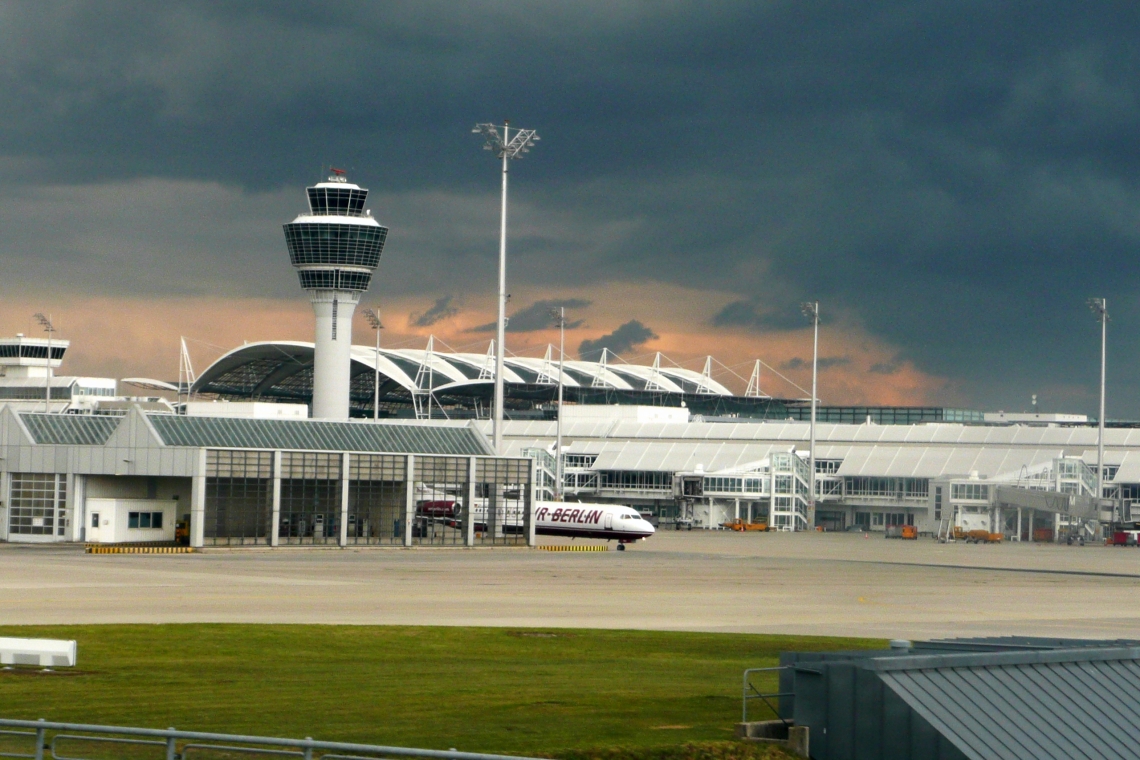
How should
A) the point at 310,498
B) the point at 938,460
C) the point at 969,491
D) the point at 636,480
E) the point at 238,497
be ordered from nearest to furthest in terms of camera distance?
the point at 238,497, the point at 310,498, the point at 969,491, the point at 938,460, the point at 636,480

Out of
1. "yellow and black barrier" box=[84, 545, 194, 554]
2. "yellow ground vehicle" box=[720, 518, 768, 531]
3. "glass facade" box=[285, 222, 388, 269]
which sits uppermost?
"glass facade" box=[285, 222, 388, 269]

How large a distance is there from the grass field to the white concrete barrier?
326 mm

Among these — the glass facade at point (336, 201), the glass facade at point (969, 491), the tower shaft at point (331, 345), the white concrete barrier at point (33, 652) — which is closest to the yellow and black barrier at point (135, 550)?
the white concrete barrier at point (33, 652)

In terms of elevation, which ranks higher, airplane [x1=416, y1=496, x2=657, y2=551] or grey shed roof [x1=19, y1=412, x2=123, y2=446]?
grey shed roof [x1=19, y1=412, x2=123, y2=446]

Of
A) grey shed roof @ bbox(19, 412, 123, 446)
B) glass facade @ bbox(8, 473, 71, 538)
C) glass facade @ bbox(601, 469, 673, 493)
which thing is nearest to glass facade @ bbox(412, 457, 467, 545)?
grey shed roof @ bbox(19, 412, 123, 446)

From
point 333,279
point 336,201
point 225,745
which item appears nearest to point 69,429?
point 333,279

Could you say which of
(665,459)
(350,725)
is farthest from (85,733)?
(665,459)

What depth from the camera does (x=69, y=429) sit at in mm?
94062

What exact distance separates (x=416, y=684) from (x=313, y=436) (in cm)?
6864

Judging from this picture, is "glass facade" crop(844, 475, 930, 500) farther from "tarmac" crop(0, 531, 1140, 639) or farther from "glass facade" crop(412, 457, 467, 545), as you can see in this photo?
"glass facade" crop(412, 457, 467, 545)

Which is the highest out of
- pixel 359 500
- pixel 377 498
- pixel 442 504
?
pixel 377 498

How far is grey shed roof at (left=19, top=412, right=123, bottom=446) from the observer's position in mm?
92875

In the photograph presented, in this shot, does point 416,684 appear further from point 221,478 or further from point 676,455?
point 676,455

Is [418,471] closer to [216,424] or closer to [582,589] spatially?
[216,424]
